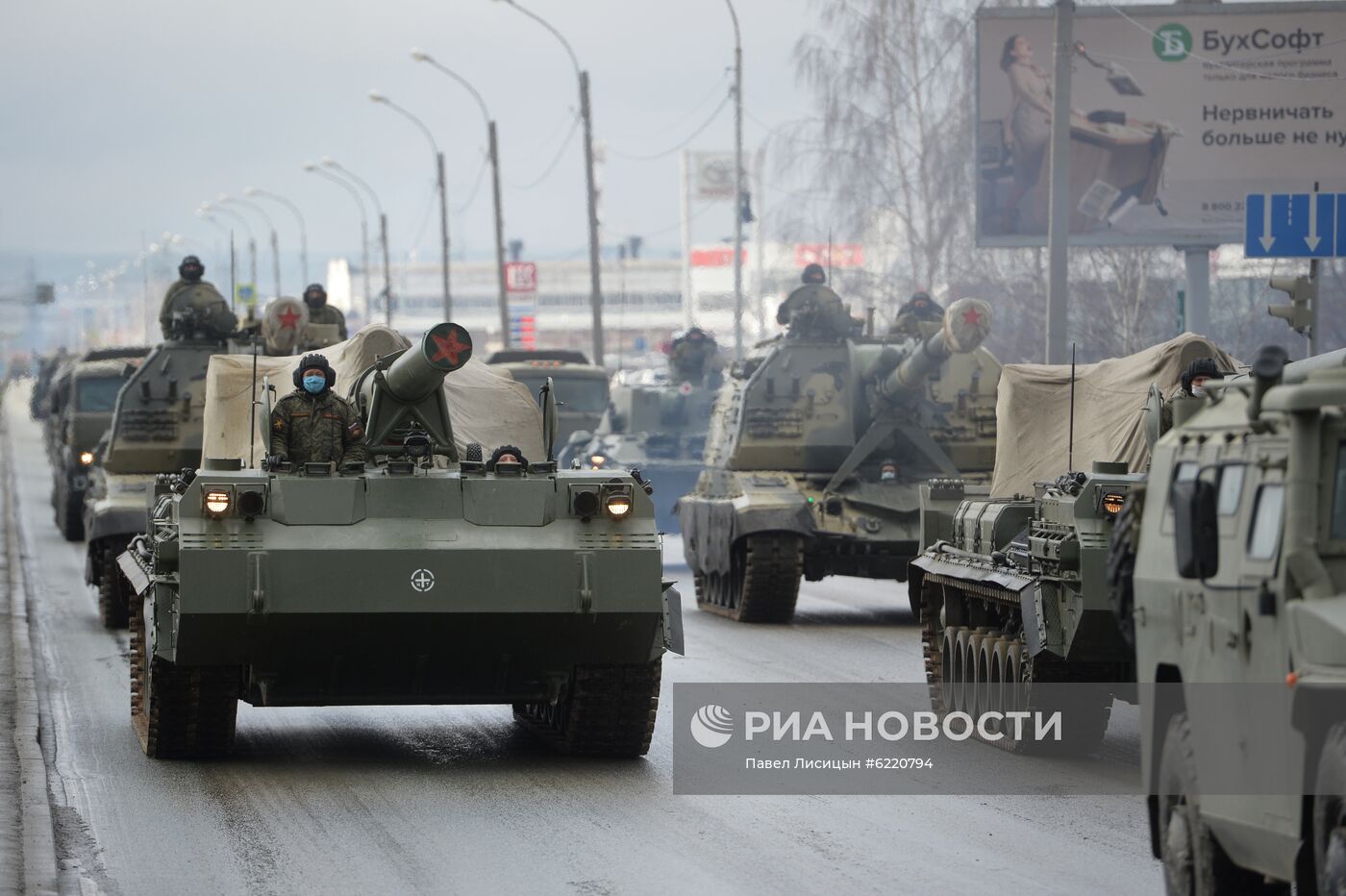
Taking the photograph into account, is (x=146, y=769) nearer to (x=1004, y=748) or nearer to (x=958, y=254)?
(x=1004, y=748)

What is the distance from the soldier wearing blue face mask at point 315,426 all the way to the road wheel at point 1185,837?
5.76m

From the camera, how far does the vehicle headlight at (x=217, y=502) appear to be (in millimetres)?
11305

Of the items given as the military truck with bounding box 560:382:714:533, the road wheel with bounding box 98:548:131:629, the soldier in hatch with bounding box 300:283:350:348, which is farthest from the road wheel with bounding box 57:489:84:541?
the road wheel with bounding box 98:548:131:629

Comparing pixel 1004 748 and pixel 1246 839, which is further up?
pixel 1246 839

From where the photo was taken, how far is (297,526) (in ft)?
37.6

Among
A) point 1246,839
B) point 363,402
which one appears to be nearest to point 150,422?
point 363,402

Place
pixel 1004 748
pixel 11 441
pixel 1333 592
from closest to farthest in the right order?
pixel 1333 592 < pixel 1004 748 < pixel 11 441

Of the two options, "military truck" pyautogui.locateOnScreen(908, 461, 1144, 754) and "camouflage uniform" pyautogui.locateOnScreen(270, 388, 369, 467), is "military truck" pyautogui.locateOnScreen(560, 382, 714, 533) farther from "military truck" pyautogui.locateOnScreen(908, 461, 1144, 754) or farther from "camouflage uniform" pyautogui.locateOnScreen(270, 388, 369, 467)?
"camouflage uniform" pyautogui.locateOnScreen(270, 388, 369, 467)

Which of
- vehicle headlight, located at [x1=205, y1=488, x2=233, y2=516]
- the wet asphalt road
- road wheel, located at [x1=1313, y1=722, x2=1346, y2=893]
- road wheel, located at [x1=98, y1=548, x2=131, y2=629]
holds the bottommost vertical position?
road wheel, located at [x1=98, y1=548, x2=131, y2=629]

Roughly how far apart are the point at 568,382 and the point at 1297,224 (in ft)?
51.9

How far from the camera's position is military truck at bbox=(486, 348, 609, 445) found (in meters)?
32.8

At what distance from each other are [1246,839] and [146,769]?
22.0 feet

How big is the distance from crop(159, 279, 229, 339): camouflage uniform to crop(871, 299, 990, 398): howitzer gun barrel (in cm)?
635

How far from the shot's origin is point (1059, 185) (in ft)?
76.4
